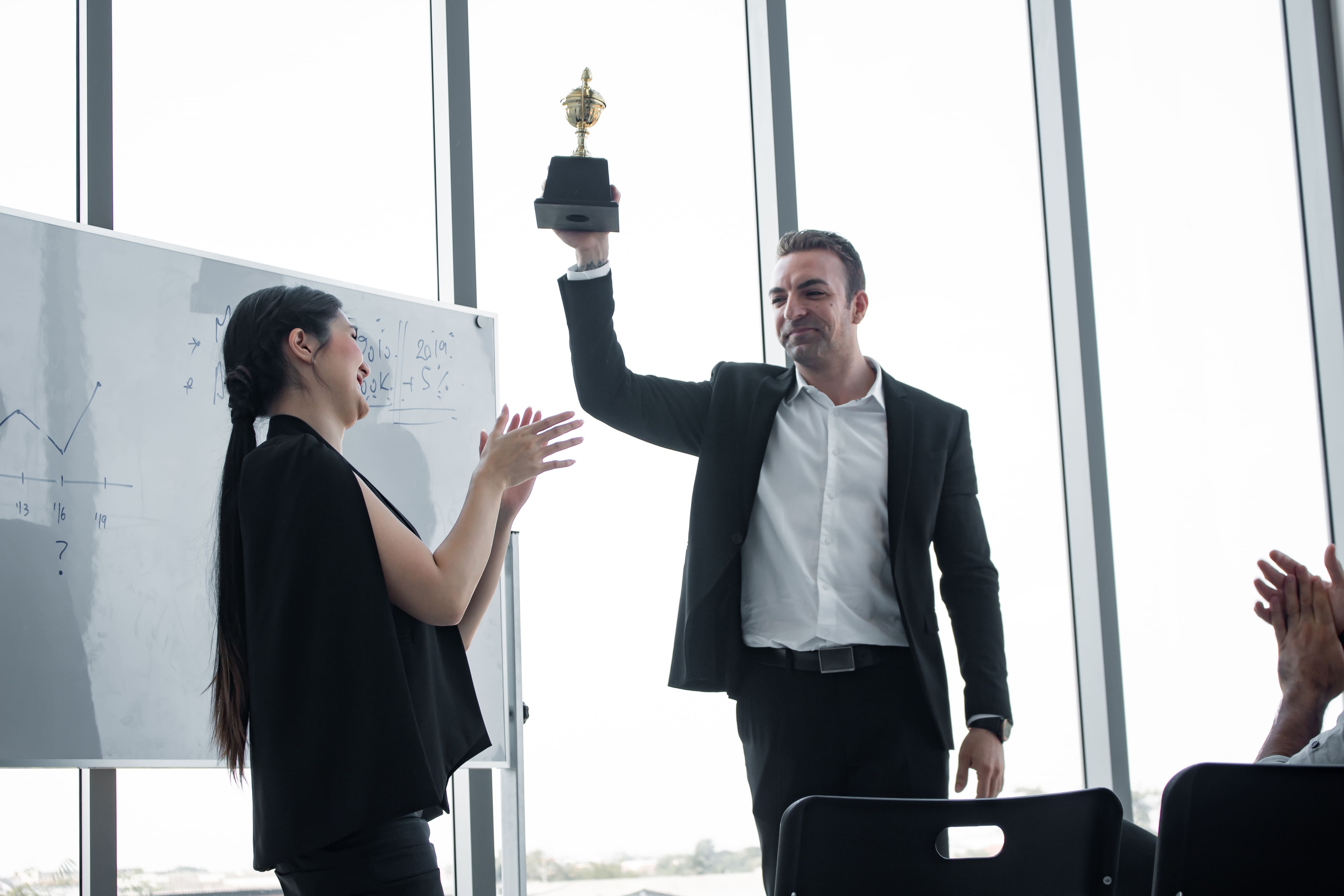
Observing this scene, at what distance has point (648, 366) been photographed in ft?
9.62

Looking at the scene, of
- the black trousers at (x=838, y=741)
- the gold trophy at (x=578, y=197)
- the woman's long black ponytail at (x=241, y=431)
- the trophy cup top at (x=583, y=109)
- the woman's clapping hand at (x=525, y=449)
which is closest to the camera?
the woman's long black ponytail at (x=241, y=431)

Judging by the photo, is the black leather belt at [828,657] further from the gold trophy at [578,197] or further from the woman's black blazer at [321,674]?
the gold trophy at [578,197]

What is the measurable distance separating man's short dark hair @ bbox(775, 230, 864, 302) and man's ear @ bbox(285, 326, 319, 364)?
3.35ft

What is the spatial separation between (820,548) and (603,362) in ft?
1.69

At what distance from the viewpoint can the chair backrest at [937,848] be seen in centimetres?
113

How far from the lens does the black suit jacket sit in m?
1.79

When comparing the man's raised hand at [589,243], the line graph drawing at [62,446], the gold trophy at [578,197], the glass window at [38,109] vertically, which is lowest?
the line graph drawing at [62,446]

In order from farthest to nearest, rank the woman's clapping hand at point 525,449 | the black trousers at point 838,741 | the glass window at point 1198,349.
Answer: the glass window at point 1198,349
the black trousers at point 838,741
the woman's clapping hand at point 525,449

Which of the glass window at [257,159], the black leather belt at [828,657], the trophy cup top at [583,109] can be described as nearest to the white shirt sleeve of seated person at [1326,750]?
the black leather belt at [828,657]

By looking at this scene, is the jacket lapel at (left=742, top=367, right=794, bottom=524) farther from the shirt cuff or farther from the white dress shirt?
the shirt cuff

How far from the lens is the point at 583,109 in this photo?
1930 millimetres

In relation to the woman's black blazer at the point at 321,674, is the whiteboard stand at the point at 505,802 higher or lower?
lower

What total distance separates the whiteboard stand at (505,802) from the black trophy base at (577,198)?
720 millimetres

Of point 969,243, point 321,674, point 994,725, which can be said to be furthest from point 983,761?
point 969,243
